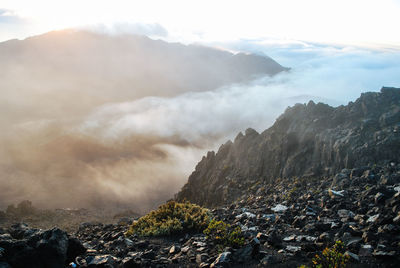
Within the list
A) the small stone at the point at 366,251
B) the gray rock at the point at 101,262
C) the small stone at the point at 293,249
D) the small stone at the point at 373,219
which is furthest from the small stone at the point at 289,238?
the gray rock at the point at 101,262

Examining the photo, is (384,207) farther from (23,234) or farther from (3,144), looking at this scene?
(3,144)

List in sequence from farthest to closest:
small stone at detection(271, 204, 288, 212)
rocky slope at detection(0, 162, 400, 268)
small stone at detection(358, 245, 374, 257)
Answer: small stone at detection(271, 204, 288, 212) → small stone at detection(358, 245, 374, 257) → rocky slope at detection(0, 162, 400, 268)

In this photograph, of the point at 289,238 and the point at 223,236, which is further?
the point at 289,238

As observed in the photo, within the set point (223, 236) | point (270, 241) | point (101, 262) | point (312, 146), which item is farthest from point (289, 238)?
point (312, 146)

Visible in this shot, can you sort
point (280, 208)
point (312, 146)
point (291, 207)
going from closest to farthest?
point (291, 207), point (280, 208), point (312, 146)

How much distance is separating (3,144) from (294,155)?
199694 mm

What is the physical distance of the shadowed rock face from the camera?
28.0m

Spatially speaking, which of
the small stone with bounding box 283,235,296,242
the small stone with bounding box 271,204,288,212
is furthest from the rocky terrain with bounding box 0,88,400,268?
Answer: the small stone with bounding box 283,235,296,242

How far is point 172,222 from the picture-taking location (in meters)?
17.9

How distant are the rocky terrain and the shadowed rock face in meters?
0.11

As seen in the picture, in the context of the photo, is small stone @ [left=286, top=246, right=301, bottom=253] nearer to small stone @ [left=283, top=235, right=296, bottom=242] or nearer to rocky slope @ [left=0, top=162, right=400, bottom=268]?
rocky slope @ [left=0, top=162, right=400, bottom=268]

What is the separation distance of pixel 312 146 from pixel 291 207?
49.4ft

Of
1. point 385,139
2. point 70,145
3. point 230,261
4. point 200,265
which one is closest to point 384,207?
point 230,261

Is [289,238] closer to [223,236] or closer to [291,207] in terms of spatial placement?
[223,236]
